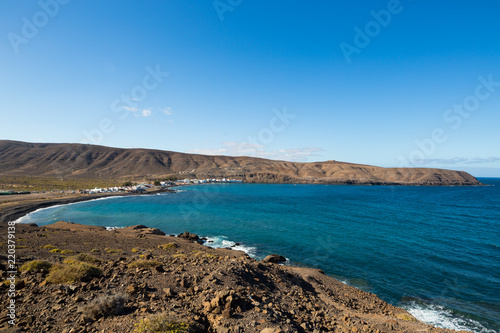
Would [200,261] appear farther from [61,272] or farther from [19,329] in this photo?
[19,329]

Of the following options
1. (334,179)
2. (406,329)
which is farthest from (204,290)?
(334,179)

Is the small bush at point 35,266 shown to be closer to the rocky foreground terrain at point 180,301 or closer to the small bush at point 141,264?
the rocky foreground terrain at point 180,301

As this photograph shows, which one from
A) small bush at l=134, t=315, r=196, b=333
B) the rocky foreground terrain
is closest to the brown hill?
the rocky foreground terrain

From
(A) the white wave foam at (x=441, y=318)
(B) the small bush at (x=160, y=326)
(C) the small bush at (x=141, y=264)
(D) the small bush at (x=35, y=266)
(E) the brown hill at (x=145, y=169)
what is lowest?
(A) the white wave foam at (x=441, y=318)

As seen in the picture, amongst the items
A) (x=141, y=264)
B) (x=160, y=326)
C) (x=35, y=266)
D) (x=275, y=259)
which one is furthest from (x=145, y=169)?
(x=160, y=326)

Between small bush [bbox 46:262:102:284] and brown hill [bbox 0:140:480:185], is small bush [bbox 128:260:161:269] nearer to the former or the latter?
small bush [bbox 46:262:102:284]

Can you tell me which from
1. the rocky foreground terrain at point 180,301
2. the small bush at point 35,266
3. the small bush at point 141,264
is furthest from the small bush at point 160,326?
the small bush at point 35,266

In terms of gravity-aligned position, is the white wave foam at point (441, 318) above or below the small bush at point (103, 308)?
below
